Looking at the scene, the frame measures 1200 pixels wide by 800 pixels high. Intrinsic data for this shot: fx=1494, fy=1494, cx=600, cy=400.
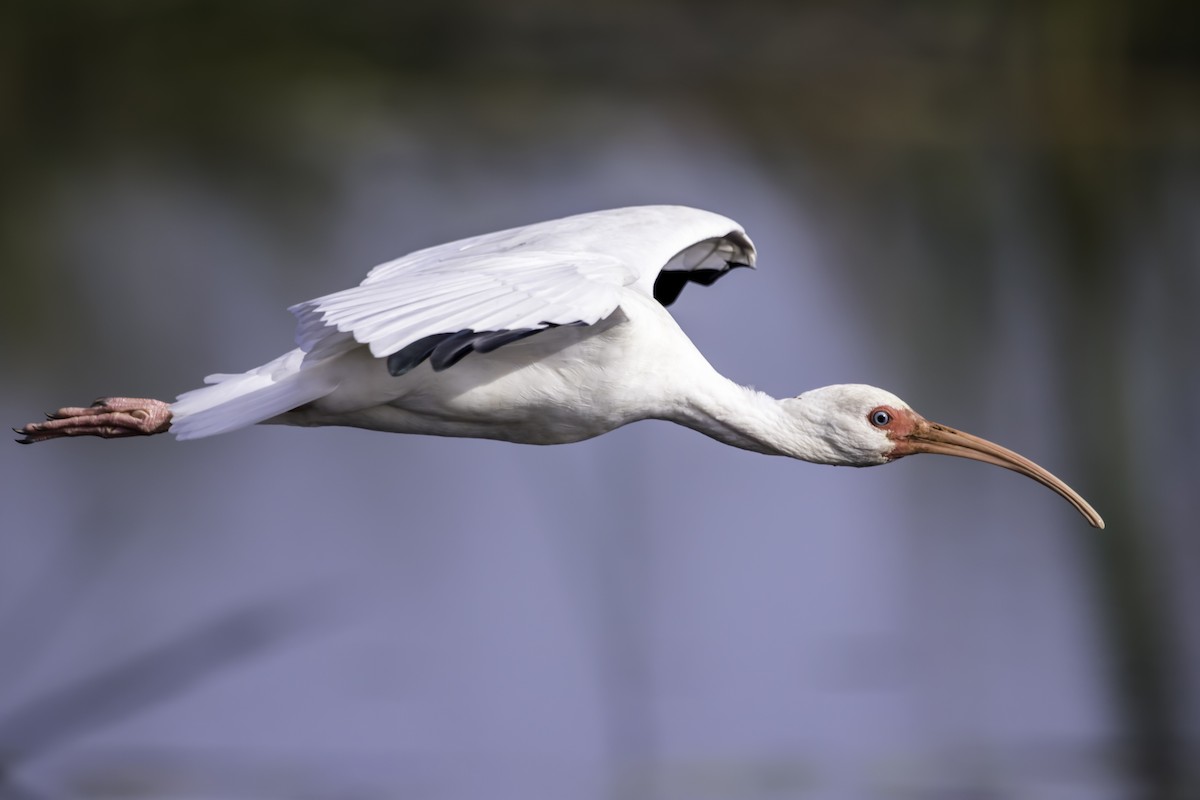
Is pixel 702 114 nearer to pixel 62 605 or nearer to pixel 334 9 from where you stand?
pixel 334 9

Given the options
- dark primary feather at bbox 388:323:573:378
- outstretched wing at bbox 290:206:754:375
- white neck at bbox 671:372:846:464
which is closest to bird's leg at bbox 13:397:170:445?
outstretched wing at bbox 290:206:754:375

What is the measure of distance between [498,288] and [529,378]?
1.67 feet

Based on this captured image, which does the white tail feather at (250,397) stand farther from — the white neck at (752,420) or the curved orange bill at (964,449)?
the curved orange bill at (964,449)

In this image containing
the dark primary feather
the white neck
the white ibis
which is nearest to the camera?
the dark primary feather

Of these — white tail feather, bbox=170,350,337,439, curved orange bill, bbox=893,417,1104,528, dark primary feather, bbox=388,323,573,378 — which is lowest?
curved orange bill, bbox=893,417,1104,528

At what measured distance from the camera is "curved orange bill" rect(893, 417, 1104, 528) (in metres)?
4.59

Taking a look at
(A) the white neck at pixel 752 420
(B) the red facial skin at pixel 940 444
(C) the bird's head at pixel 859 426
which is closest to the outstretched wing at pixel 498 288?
(A) the white neck at pixel 752 420

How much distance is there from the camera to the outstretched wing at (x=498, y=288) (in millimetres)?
3486

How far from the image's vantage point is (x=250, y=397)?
4.27 meters

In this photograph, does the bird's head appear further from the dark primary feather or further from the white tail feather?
the white tail feather

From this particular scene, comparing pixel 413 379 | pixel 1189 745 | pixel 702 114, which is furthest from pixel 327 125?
pixel 413 379

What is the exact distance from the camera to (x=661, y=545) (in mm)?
13031

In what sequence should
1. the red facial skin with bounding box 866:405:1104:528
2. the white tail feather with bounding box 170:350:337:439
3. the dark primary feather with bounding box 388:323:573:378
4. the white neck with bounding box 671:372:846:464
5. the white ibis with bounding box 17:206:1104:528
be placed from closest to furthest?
the dark primary feather with bounding box 388:323:573:378 < the white ibis with bounding box 17:206:1104:528 < the white tail feather with bounding box 170:350:337:439 < the white neck with bounding box 671:372:846:464 < the red facial skin with bounding box 866:405:1104:528

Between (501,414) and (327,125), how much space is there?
51.4 feet
